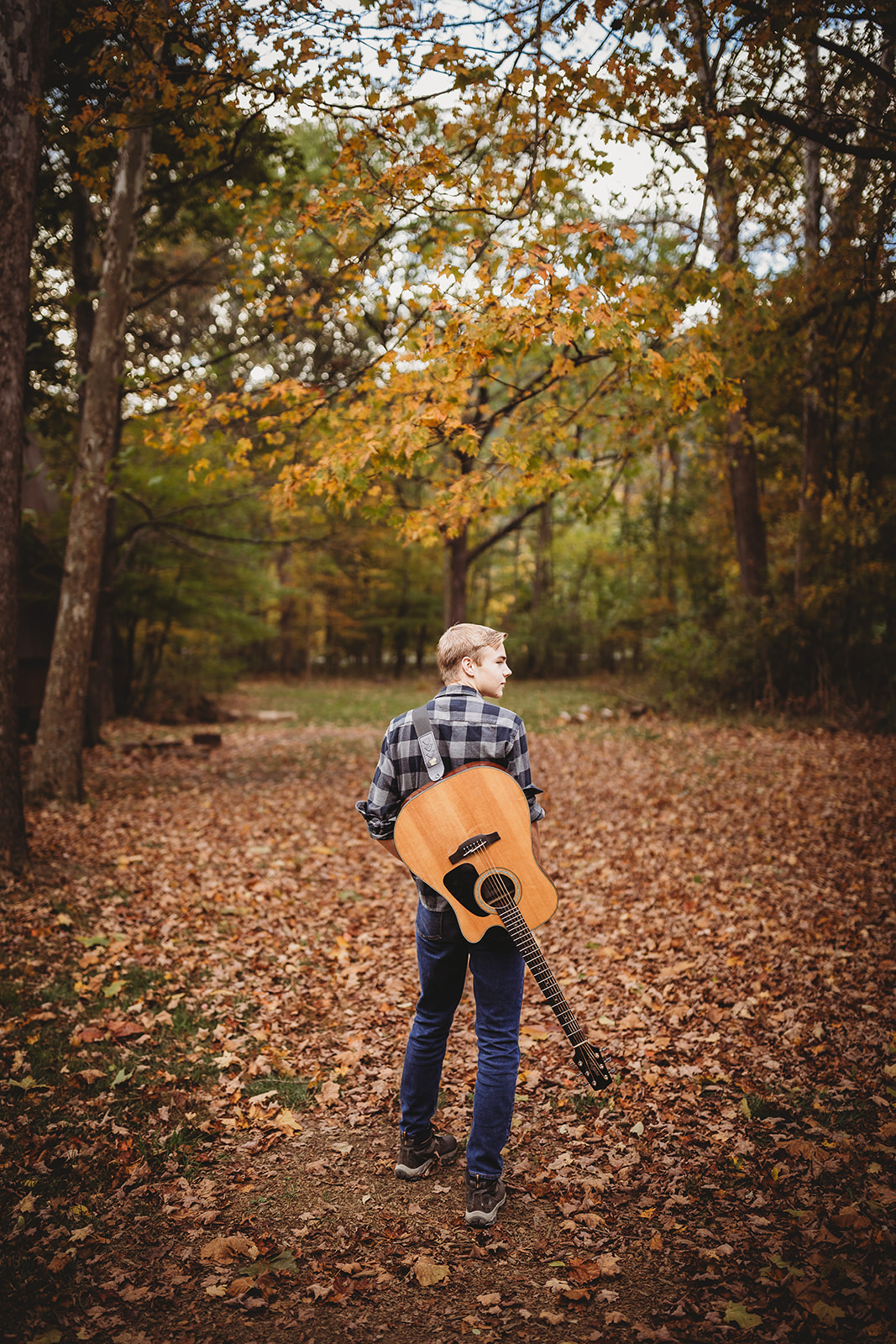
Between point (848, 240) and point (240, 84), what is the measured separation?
549 centimetres

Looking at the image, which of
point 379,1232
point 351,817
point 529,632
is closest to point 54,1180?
point 379,1232

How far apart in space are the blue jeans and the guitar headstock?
23 centimetres

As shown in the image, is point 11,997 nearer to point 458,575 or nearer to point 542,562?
point 458,575

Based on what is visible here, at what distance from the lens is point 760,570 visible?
1473 cm

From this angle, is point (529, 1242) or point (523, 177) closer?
point (529, 1242)

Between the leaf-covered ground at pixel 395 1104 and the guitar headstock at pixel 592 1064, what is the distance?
0.66m

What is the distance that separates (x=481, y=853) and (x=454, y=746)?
39 cm

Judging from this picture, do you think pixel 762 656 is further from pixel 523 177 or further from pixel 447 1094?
pixel 447 1094

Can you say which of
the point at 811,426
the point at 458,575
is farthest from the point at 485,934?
the point at 811,426

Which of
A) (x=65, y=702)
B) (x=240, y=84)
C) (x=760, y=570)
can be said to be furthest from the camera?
(x=760, y=570)

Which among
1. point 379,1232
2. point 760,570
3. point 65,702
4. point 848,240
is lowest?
point 379,1232

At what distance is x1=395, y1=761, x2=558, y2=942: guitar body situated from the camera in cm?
272

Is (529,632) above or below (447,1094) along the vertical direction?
above

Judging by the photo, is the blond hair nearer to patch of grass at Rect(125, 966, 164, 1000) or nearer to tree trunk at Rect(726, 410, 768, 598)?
patch of grass at Rect(125, 966, 164, 1000)
